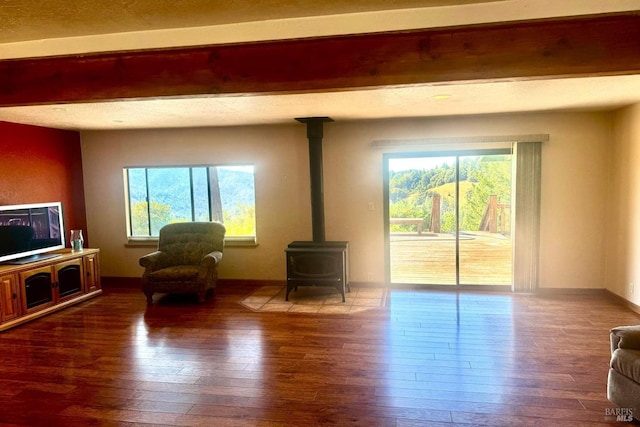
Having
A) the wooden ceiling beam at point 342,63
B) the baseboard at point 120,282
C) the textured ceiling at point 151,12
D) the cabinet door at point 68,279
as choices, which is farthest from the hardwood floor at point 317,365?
the textured ceiling at point 151,12

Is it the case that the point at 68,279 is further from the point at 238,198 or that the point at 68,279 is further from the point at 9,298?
the point at 238,198

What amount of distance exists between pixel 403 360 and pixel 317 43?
8.45ft

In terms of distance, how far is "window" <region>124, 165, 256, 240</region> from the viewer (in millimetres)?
6199

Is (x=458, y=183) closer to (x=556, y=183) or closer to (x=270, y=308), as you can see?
(x=556, y=183)

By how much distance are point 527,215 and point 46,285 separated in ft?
19.9

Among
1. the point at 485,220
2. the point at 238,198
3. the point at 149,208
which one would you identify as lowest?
the point at 485,220

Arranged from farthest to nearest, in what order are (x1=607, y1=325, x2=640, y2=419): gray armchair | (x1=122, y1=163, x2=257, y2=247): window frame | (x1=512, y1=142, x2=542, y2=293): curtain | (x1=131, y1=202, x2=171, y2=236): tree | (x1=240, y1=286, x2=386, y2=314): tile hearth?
(x1=131, y1=202, x2=171, y2=236): tree → (x1=122, y1=163, x2=257, y2=247): window frame → (x1=512, y1=142, x2=542, y2=293): curtain → (x1=240, y1=286, x2=386, y2=314): tile hearth → (x1=607, y1=325, x2=640, y2=419): gray armchair

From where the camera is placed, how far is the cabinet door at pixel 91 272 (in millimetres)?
5543

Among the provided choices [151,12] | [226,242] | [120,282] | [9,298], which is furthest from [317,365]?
[120,282]

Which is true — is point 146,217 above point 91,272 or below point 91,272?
above

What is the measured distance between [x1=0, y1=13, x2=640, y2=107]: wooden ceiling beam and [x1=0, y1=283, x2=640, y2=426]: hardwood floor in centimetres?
210

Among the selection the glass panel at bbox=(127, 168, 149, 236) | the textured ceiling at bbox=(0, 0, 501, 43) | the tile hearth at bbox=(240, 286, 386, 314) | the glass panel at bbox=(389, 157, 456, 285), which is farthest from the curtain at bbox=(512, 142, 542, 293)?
the glass panel at bbox=(127, 168, 149, 236)

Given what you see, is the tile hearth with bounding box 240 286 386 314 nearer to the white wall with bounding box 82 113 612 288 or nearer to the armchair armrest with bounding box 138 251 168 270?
the white wall with bounding box 82 113 612 288

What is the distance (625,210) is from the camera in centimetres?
480
